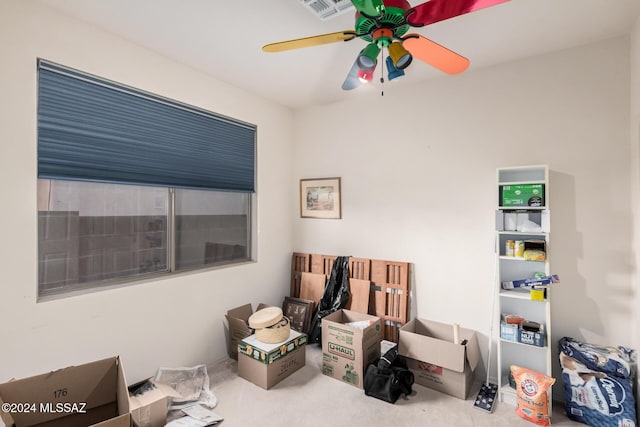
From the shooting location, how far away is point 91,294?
2146 millimetres

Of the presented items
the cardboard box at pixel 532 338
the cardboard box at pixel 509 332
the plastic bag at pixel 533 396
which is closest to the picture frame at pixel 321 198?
the cardboard box at pixel 509 332

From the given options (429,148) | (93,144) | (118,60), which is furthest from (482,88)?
(93,144)

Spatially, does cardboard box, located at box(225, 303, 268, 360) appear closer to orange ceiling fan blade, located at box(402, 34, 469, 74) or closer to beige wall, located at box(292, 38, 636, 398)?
beige wall, located at box(292, 38, 636, 398)

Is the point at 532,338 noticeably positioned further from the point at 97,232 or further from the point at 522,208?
the point at 97,232

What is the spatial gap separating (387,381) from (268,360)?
0.94 metres

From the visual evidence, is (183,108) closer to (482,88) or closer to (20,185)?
(20,185)

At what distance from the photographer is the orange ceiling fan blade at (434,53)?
1560 millimetres

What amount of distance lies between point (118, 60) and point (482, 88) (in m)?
2.91

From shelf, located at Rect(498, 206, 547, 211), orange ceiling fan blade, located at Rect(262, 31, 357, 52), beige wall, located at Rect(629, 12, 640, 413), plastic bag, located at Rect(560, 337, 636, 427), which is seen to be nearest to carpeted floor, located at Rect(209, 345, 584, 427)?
plastic bag, located at Rect(560, 337, 636, 427)

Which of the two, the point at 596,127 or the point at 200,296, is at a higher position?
the point at 596,127

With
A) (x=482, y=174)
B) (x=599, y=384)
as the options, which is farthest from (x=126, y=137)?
(x=599, y=384)

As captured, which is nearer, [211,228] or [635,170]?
[635,170]

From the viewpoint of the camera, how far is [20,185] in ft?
6.15

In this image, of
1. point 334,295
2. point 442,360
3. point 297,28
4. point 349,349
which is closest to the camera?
point 297,28
